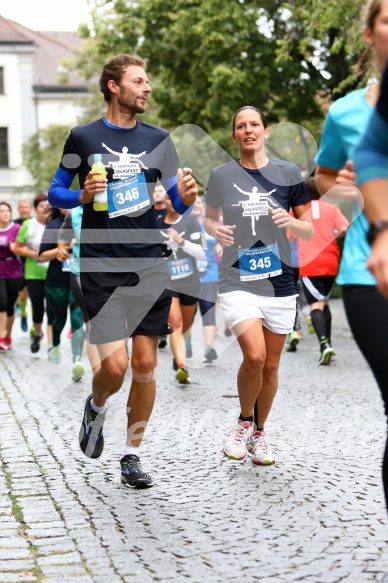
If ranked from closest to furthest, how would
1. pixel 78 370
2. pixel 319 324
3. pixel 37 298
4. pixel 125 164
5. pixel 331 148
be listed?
pixel 331 148, pixel 125 164, pixel 78 370, pixel 319 324, pixel 37 298

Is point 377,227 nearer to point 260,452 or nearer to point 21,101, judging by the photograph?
point 260,452

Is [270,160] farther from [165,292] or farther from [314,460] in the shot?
[314,460]

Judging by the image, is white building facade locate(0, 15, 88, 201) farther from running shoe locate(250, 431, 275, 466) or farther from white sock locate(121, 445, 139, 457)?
white sock locate(121, 445, 139, 457)

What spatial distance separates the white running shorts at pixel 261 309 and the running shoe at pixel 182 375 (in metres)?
3.99

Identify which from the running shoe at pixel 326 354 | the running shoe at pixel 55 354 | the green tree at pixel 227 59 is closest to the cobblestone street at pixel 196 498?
the running shoe at pixel 326 354

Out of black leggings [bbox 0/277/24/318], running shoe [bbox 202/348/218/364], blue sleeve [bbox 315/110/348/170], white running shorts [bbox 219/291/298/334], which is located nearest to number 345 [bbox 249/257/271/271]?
white running shorts [bbox 219/291/298/334]

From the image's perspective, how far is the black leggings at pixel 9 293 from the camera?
47.3 feet

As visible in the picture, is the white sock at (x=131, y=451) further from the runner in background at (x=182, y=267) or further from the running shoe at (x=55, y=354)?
the running shoe at (x=55, y=354)

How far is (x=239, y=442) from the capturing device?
6324 millimetres

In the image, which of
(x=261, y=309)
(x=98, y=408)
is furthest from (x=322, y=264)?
(x=98, y=408)

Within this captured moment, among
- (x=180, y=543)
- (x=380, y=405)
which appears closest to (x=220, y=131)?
(x=380, y=405)

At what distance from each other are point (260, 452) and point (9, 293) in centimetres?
891

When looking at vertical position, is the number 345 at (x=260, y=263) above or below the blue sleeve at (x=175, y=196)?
below

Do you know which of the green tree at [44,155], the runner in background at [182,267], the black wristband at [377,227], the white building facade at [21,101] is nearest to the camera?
the black wristband at [377,227]
